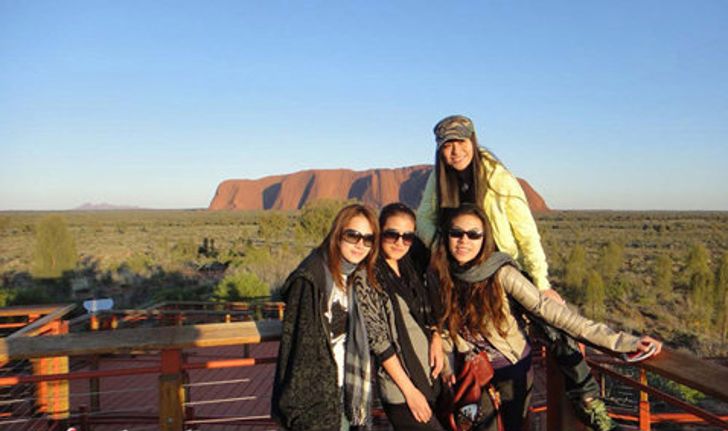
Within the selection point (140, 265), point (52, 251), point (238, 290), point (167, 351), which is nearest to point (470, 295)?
point (167, 351)

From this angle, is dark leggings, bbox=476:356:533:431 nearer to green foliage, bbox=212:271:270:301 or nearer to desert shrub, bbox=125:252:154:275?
green foliage, bbox=212:271:270:301

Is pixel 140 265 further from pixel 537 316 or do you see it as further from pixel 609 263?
pixel 537 316

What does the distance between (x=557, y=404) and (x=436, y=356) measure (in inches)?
25.7

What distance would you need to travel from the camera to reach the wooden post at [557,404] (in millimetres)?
2047

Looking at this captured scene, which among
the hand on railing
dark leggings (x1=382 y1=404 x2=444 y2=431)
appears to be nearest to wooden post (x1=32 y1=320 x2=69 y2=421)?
dark leggings (x1=382 y1=404 x2=444 y2=431)

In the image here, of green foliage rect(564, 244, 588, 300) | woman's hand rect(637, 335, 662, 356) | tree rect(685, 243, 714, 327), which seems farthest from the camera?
green foliage rect(564, 244, 588, 300)

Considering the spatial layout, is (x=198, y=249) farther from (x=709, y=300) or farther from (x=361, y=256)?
(x=361, y=256)

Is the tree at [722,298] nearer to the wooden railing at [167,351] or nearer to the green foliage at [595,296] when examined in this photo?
the green foliage at [595,296]

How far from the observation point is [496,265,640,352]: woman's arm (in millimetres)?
1705

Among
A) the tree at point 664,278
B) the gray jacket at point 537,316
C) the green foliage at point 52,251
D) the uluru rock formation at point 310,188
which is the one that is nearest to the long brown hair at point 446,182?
the gray jacket at point 537,316

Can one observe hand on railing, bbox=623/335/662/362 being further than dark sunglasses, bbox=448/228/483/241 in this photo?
No

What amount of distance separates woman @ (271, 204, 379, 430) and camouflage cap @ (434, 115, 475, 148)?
1.92 ft

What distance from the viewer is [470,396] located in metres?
1.93

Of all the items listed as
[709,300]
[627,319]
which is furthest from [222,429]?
[709,300]
